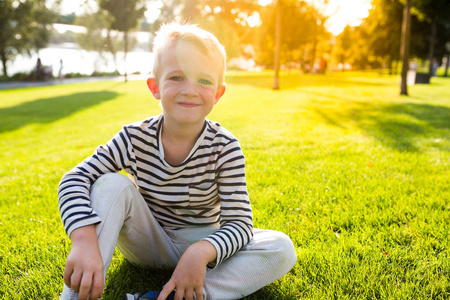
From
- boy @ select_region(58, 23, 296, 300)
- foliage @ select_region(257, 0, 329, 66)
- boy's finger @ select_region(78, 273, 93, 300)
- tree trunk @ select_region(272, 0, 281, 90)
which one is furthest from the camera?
foliage @ select_region(257, 0, 329, 66)

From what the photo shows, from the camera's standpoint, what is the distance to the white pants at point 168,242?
1690 mm

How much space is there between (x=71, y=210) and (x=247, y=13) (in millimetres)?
44072

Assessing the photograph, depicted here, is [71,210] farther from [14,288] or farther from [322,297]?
[322,297]

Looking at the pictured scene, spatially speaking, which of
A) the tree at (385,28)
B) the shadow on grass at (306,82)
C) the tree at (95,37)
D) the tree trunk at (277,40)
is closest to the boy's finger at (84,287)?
the tree trunk at (277,40)

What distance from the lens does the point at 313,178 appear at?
3.90 meters

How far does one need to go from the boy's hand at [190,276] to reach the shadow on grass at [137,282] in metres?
0.44

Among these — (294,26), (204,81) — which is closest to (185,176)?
(204,81)

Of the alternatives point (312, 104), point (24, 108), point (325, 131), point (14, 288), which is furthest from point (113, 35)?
point (14, 288)

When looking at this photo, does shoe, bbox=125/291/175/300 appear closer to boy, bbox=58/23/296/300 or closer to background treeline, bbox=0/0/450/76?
boy, bbox=58/23/296/300

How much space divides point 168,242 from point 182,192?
0.34 meters

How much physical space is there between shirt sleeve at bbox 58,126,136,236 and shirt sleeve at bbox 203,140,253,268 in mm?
538

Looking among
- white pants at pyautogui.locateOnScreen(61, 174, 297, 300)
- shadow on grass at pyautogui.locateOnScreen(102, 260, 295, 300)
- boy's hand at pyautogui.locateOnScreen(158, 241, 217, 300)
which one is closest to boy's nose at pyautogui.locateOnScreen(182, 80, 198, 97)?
white pants at pyautogui.locateOnScreen(61, 174, 297, 300)

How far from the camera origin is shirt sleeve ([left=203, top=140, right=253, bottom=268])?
5.69 feet

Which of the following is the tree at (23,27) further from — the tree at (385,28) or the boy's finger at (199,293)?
the boy's finger at (199,293)
